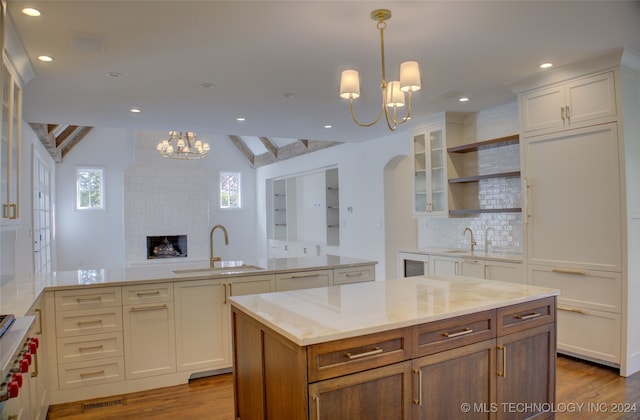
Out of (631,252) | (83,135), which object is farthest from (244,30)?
(83,135)

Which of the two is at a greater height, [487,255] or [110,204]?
[110,204]

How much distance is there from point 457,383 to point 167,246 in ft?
27.9

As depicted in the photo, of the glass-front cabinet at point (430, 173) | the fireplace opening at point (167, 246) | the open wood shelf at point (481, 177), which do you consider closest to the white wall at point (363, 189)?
the glass-front cabinet at point (430, 173)

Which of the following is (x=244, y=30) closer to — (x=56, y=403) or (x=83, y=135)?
(x=56, y=403)

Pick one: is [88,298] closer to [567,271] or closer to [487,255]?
[487,255]

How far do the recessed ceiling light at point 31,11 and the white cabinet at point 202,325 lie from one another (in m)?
2.00

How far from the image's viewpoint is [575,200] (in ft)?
11.8

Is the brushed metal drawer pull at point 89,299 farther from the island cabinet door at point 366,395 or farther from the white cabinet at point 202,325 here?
the island cabinet door at point 366,395

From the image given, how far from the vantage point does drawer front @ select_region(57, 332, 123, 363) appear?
A: 303 cm

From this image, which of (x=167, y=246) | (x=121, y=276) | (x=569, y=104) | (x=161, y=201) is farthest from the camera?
(x=167, y=246)

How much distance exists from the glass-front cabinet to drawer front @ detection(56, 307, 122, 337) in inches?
148

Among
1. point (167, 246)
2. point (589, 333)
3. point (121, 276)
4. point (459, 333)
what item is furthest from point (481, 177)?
point (167, 246)

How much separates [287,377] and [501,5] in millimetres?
2337

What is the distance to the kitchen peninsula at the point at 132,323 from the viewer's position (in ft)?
9.85
